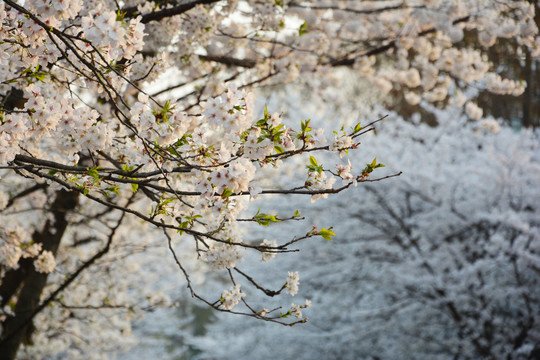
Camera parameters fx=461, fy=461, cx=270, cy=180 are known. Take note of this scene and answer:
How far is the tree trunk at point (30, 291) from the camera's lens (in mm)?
3811

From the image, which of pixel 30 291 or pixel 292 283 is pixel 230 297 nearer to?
pixel 292 283

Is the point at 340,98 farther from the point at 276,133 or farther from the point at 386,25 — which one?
the point at 276,133

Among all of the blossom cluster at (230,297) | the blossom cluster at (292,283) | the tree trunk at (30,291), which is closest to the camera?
the blossom cluster at (230,297)

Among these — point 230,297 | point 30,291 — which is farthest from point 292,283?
point 30,291

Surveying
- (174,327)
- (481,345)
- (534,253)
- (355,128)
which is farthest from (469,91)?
(174,327)

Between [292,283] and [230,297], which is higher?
[292,283]

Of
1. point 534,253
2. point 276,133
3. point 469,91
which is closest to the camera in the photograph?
point 276,133

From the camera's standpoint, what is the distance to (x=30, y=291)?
13.5 feet

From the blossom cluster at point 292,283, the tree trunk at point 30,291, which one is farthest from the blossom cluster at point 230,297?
the tree trunk at point 30,291

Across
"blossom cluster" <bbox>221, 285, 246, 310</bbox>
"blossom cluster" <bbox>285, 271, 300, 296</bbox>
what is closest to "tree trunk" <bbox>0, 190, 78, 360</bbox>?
"blossom cluster" <bbox>221, 285, 246, 310</bbox>

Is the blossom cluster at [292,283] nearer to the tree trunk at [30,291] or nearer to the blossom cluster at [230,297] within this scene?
the blossom cluster at [230,297]

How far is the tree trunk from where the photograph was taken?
12.5ft

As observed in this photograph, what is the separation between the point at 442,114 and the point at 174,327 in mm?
9479

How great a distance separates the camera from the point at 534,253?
19.9ft
